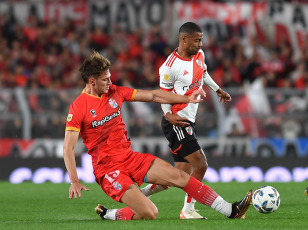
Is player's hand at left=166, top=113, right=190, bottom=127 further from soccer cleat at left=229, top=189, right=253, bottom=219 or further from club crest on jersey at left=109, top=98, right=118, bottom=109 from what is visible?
soccer cleat at left=229, top=189, right=253, bottom=219

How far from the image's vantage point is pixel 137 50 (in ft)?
59.1

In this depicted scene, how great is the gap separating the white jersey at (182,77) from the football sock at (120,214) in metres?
1.37

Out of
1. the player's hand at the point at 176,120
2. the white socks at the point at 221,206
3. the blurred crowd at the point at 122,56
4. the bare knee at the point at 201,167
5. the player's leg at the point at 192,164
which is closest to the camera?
the white socks at the point at 221,206

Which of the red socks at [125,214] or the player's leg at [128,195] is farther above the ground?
the player's leg at [128,195]

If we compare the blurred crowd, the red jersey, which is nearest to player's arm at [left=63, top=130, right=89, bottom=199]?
the red jersey

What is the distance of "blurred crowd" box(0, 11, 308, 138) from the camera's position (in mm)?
16391

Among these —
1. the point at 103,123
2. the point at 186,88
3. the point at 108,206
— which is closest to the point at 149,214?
the point at 103,123

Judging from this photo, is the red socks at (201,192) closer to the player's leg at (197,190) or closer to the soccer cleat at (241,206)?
the player's leg at (197,190)

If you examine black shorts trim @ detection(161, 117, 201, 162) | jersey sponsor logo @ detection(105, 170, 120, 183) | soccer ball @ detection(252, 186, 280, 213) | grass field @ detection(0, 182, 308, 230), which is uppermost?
black shorts trim @ detection(161, 117, 201, 162)

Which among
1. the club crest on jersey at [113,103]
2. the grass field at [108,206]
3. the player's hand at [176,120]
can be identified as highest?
the club crest on jersey at [113,103]

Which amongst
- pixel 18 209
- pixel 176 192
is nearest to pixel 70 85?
pixel 176 192

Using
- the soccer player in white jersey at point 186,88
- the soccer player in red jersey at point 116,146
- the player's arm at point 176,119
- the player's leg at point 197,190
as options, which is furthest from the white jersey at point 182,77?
the player's leg at point 197,190

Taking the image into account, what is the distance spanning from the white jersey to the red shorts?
1.01 m

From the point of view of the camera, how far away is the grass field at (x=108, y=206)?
696 cm
